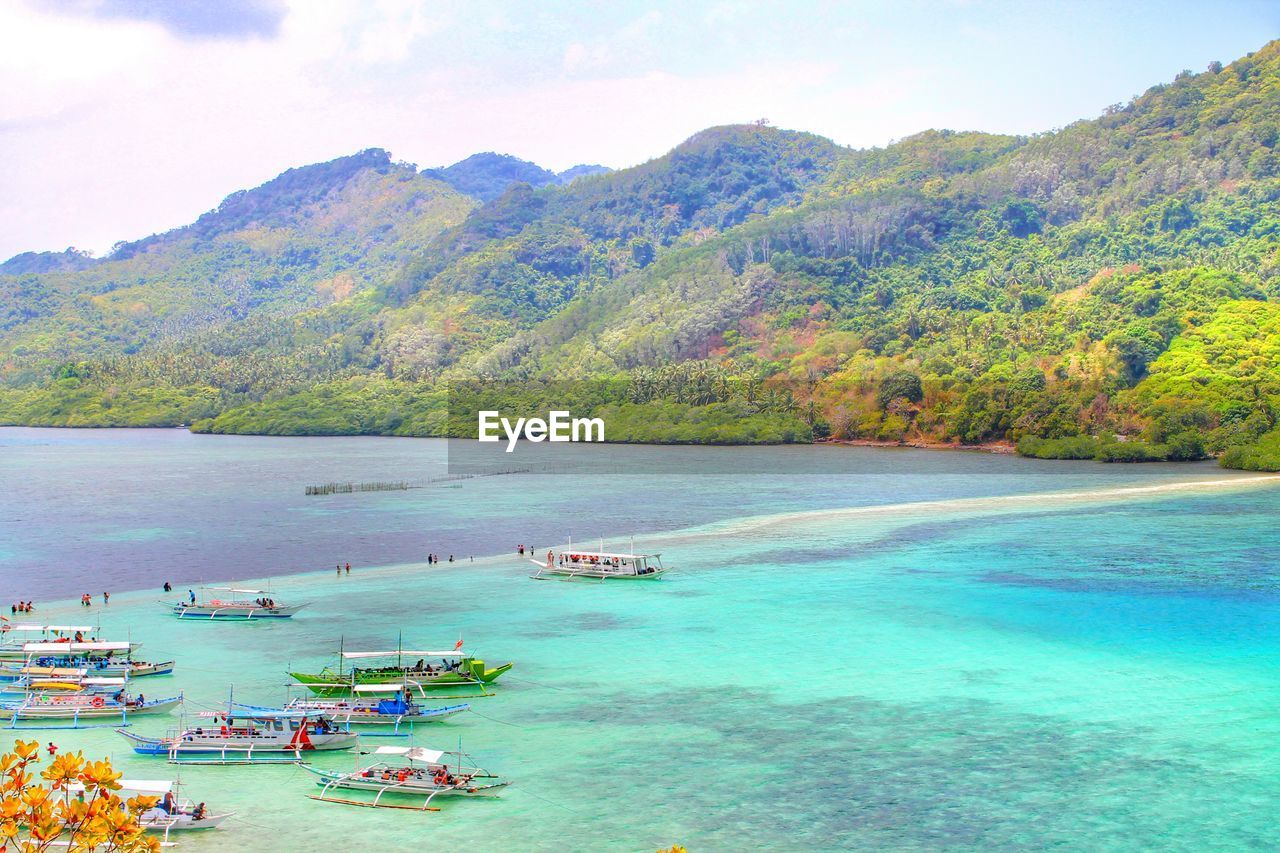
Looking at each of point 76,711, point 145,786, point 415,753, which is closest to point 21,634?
point 76,711

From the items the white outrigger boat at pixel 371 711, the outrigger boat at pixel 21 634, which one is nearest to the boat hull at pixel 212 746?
the white outrigger boat at pixel 371 711

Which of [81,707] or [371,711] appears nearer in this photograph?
[371,711]

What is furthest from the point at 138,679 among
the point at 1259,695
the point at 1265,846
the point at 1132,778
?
the point at 1259,695

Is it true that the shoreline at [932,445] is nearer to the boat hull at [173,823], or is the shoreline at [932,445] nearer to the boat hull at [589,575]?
the boat hull at [589,575]

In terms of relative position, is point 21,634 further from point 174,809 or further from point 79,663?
point 174,809

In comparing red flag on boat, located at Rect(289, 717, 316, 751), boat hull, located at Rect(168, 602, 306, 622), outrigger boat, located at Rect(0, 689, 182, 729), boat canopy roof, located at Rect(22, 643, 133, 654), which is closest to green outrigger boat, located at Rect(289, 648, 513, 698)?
red flag on boat, located at Rect(289, 717, 316, 751)

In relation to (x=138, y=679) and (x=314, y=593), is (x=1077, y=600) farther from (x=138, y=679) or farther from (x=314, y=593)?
(x=138, y=679)

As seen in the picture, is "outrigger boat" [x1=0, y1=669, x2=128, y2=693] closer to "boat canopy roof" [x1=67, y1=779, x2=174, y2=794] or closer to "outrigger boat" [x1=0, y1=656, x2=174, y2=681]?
"outrigger boat" [x1=0, y1=656, x2=174, y2=681]
